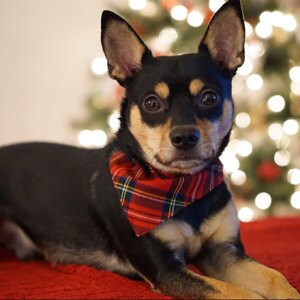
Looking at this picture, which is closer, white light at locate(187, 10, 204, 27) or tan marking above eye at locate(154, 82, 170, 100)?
tan marking above eye at locate(154, 82, 170, 100)

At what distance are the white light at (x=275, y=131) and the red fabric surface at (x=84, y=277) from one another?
102 centimetres

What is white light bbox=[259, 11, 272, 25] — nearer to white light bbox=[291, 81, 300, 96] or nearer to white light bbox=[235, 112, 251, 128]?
white light bbox=[291, 81, 300, 96]

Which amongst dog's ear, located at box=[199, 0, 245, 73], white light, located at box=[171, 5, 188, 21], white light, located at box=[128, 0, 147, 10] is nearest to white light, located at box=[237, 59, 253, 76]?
white light, located at box=[171, 5, 188, 21]

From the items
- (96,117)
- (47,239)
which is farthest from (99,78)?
(47,239)

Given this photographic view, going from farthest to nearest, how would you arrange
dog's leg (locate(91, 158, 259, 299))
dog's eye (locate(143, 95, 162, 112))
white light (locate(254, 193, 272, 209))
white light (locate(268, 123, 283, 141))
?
white light (locate(254, 193, 272, 209)) < white light (locate(268, 123, 283, 141)) < dog's eye (locate(143, 95, 162, 112)) < dog's leg (locate(91, 158, 259, 299))

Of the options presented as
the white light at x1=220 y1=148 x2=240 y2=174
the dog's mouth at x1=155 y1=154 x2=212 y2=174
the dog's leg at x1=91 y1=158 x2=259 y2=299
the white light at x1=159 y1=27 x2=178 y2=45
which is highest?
the white light at x1=159 y1=27 x2=178 y2=45

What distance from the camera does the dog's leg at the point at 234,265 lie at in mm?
1546

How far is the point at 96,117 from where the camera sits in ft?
12.1

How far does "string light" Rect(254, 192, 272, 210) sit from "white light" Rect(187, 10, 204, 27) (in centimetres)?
124

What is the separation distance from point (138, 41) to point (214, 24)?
0.91ft

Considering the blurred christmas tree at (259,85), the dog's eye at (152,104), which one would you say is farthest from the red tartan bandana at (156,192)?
the blurred christmas tree at (259,85)

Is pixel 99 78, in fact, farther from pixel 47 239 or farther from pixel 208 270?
pixel 208 270

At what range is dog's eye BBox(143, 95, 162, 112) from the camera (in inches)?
66.8

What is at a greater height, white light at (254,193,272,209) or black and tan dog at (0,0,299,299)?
black and tan dog at (0,0,299,299)
